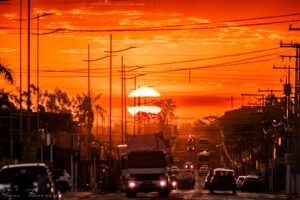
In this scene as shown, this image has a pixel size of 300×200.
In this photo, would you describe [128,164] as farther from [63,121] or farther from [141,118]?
[141,118]

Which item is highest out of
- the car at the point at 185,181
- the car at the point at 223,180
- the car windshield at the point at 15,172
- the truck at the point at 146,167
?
the car windshield at the point at 15,172

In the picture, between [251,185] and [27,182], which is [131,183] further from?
[251,185]

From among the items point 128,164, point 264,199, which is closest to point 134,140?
point 128,164

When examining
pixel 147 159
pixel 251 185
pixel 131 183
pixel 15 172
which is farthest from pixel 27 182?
pixel 251 185

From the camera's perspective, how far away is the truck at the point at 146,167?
60.5 meters

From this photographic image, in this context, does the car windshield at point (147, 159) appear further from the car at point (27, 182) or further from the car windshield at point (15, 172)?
the car windshield at point (15, 172)

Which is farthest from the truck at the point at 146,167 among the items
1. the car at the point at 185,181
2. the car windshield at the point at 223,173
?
the car at the point at 185,181

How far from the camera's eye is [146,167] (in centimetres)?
6091

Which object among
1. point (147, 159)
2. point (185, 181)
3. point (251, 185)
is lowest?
point (185, 181)

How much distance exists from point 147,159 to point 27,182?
2764 cm

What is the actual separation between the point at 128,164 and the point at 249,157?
116686mm

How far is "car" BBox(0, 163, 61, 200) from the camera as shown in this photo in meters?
33.2

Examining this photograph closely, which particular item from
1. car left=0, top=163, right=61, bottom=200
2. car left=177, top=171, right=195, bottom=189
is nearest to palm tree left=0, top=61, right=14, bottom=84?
car left=0, top=163, right=61, bottom=200

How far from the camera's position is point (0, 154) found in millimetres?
69188
